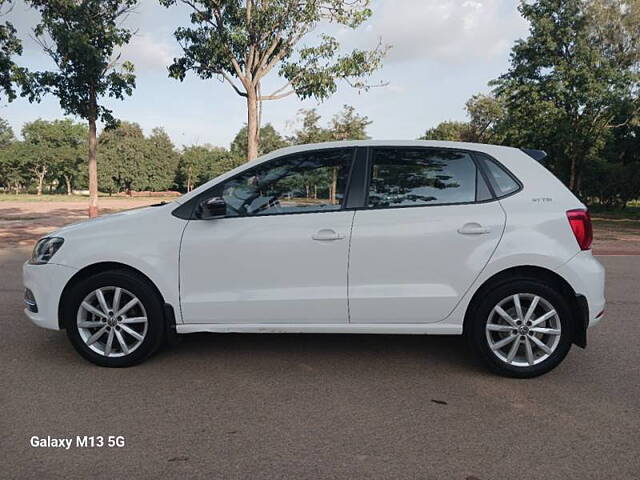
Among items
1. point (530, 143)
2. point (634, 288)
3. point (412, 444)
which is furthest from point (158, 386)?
point (530, 143)

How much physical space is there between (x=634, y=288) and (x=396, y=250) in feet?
18.3

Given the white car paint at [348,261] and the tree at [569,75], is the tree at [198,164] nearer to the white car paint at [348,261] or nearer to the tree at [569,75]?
the tree at [569,75]

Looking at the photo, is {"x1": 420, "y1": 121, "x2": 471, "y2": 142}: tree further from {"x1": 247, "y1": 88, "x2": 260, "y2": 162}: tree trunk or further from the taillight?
the taillight

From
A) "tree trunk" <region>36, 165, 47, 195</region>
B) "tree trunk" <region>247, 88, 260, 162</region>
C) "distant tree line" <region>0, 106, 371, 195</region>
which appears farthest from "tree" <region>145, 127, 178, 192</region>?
"tree trunk" <region>247, 88, 260, 162</region>

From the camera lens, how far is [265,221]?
12.1 feet

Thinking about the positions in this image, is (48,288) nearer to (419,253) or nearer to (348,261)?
(348,261)

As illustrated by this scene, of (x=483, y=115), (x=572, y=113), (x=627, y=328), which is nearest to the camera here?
(x=627, y=328)

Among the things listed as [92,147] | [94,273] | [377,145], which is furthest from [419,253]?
[92,147]

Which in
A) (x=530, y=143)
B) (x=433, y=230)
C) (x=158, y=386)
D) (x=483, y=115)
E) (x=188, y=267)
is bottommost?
(x=158, y=386)

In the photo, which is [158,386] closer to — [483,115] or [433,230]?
[433,230]

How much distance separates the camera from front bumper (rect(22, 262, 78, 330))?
149 inches

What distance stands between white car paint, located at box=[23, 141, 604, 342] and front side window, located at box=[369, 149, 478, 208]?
3.9 inches

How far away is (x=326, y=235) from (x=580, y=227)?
5.99 ft

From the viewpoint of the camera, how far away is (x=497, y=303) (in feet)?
11.8
